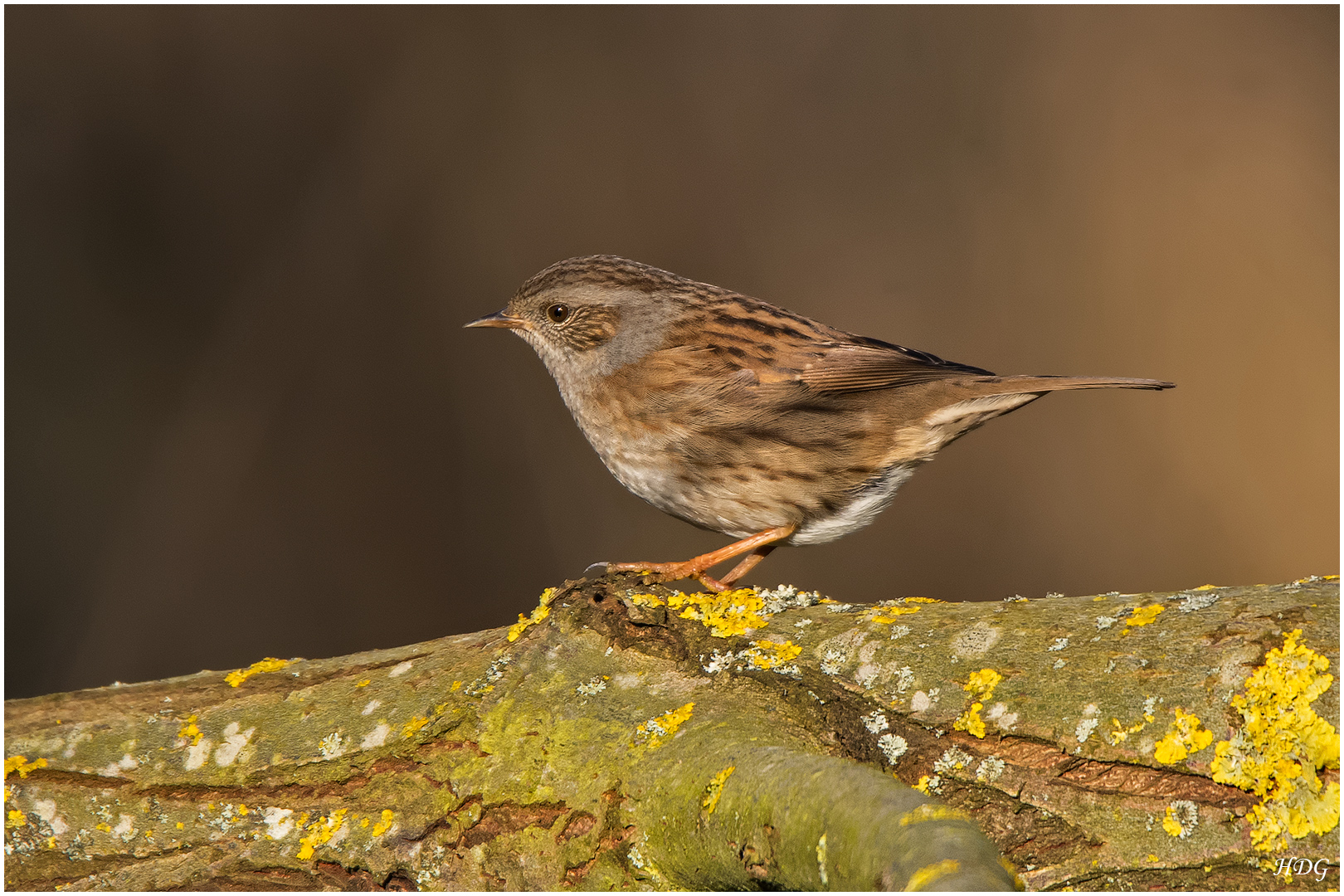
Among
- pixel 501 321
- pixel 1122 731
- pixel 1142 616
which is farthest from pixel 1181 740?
pixel 501 321

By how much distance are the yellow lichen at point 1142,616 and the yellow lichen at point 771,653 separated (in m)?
0.73

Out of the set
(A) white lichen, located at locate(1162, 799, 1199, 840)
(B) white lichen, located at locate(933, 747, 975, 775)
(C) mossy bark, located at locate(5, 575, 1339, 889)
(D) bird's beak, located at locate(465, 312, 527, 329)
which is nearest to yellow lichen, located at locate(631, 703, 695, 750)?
(C) mossy bark, located at locate(5, 575, 1339, 889)

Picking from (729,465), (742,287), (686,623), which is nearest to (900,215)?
(742,287)

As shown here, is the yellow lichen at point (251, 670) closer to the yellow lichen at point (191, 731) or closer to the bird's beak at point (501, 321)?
the yellow lichen at point (191, 731)

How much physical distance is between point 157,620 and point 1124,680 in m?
6.02

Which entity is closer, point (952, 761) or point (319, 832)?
point (952, 761)

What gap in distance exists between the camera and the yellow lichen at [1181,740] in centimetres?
200

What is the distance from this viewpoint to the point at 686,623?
2.55 m

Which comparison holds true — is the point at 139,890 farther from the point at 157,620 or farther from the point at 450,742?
the point at 157,620

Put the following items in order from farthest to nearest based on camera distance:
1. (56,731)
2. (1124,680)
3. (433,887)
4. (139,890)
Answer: (56,731)
(139,890)
(433,887)
(1124,680)

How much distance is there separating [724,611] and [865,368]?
1631 millimetres

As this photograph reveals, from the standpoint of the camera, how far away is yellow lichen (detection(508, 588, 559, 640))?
2633 mm

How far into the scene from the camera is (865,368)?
394cm

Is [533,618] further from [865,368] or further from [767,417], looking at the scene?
[865,368]
